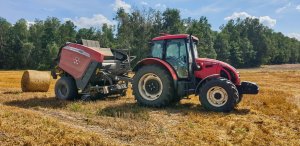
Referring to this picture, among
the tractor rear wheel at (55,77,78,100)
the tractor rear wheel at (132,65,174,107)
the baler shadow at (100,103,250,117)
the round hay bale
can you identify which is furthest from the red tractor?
the round hay bale

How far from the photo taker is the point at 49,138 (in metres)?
5.51

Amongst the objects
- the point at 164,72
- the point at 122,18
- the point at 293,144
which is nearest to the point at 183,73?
the point at 164,72

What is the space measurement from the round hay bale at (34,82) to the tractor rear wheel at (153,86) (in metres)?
6.29

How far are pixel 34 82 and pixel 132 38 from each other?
41.6 m

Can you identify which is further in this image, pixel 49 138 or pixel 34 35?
pixel 34 35

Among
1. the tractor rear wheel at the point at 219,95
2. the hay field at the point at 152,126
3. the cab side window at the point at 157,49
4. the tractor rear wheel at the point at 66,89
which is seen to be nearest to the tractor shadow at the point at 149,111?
the hay field at the point at 152,126

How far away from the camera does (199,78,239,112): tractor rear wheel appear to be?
8.27 meters

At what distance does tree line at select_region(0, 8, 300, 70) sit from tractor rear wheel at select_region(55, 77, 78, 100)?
39144 mm

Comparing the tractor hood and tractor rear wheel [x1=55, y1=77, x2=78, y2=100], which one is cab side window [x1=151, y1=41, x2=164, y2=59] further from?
tractor rear wheel [x1=55, y1=77, x2=78, y2=100]

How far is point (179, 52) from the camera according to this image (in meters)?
9.31

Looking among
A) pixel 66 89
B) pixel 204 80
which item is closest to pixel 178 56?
pixel 204 80

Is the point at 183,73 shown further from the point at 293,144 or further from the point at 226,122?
the point at 293,144

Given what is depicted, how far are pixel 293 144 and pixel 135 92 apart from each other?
4785 mm

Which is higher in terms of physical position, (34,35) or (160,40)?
(34,35)
